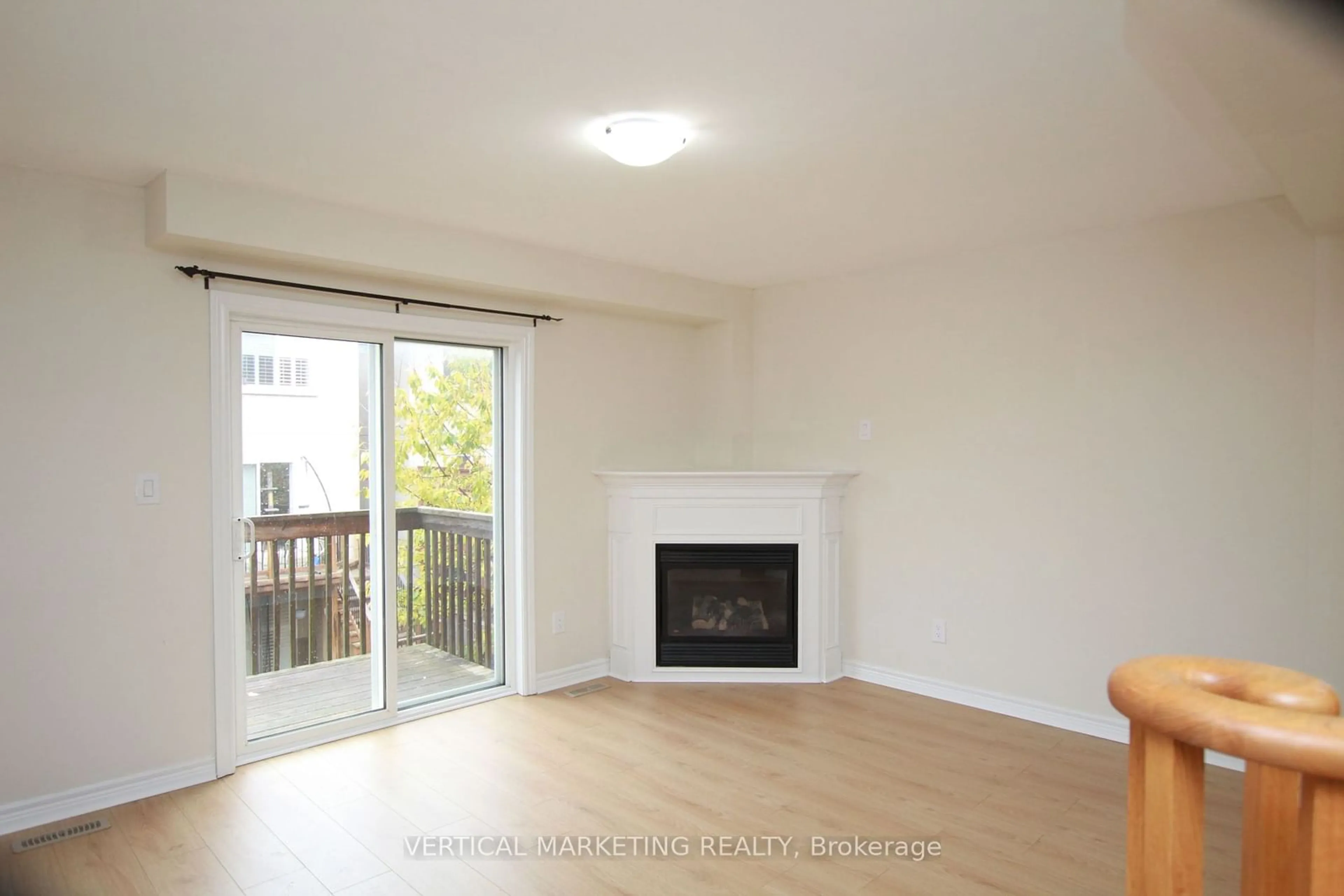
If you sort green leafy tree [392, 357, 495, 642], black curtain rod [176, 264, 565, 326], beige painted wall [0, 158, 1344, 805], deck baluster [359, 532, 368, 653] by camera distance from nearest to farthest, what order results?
beige painted wall [0, 158, 1344, 805] < black curtain rod [176, 264, 565, 326] < deck baluster [359, 532, 368, 653] < green leafy tree [392, 357, 495, 642]

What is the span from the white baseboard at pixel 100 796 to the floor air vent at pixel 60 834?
84mm

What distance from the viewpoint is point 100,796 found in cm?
295

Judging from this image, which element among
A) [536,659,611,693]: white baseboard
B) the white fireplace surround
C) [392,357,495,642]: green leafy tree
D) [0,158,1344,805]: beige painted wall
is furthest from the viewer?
the white fireplace surround

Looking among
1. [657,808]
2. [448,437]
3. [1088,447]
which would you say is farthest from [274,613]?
[1088,447]

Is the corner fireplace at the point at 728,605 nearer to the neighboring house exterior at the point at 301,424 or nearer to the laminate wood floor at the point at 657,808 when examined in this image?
the laminate wood floor at the point at 657,808

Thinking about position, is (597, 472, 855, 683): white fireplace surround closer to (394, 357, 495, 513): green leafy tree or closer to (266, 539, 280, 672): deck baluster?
(394, 357, 495, 513): green leafy tree

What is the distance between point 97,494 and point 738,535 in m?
3.00

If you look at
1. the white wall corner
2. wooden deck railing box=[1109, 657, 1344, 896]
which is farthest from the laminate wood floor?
the white wall corner

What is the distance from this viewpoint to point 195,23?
183 centimetres

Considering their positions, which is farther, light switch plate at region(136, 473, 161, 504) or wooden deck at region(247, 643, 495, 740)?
wooden deck at region(247, 643, 495, 740)

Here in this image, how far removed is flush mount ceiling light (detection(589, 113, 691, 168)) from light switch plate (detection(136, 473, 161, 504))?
215cm

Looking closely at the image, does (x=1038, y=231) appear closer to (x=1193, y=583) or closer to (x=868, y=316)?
(x=868, y=316)

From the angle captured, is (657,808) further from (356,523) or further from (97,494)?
(97,494)

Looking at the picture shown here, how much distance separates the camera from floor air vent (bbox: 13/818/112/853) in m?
2.68
